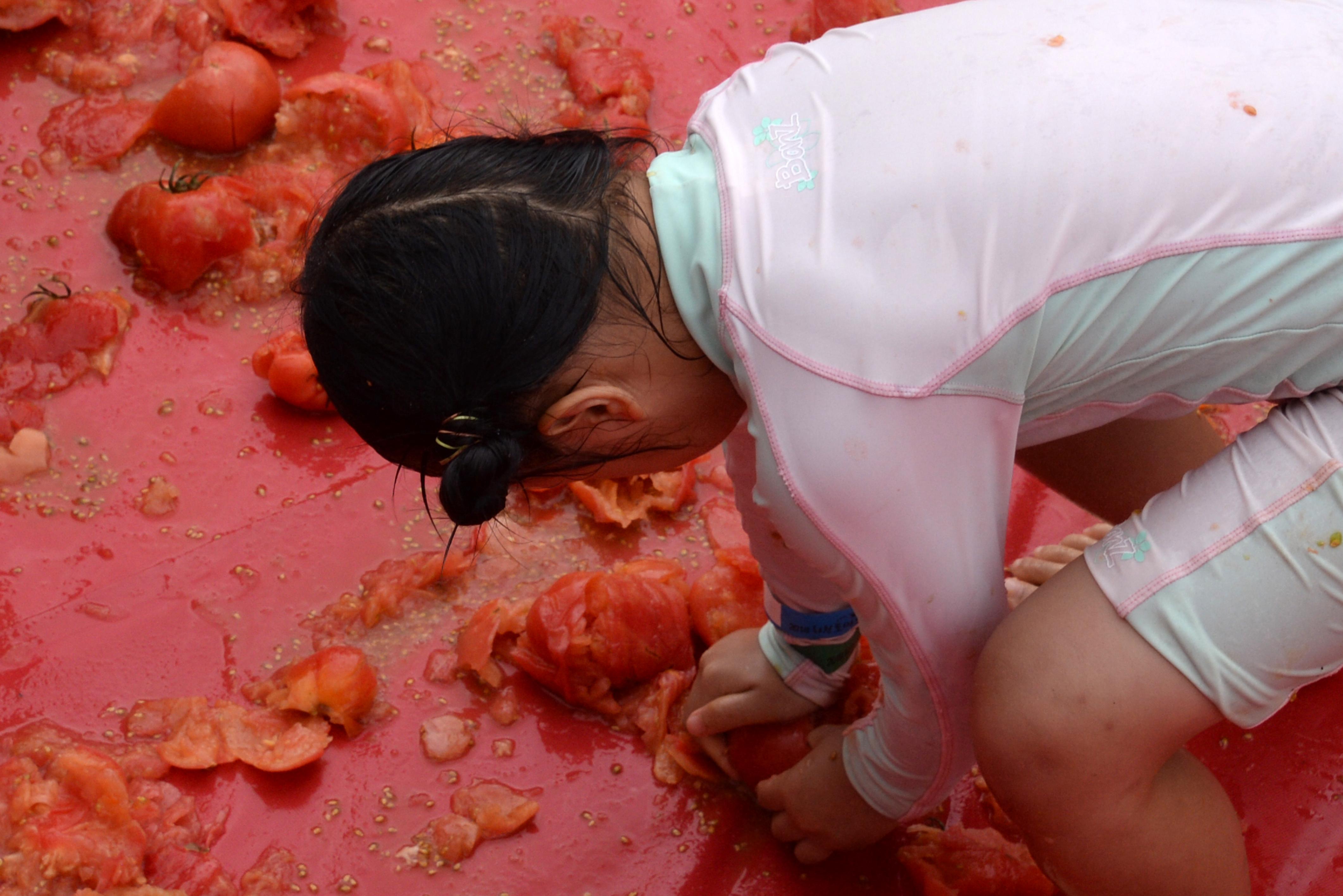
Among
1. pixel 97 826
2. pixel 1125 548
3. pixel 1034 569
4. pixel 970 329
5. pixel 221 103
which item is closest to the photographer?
pixel 970 329

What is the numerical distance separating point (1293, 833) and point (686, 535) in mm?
755

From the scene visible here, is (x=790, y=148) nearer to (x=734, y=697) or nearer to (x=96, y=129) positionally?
(x=734, y=697)

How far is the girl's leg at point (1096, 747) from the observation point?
0.97 meters

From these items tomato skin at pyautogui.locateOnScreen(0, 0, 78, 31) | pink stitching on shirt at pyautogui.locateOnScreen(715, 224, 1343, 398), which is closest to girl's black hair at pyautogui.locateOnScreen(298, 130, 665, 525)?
pink stitching on shirt at pyautogui.locateOnScreen(715, 224, 1343, 398)

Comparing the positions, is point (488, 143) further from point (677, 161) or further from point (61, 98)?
point (61, 98)

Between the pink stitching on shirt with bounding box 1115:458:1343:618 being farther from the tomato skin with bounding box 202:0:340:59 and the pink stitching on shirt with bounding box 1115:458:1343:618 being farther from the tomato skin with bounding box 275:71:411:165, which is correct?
the tomato skin with bounding box 202:0:340:59

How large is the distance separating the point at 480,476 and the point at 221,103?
1.17 meters

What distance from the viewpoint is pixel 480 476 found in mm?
939

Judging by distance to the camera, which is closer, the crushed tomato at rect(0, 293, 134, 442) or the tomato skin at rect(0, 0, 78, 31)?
the crushed tomato at rect(0, 293, 134, 442)

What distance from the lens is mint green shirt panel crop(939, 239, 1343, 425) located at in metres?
0.92

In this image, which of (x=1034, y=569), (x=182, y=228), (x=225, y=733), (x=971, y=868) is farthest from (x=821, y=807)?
(x=182, y=228)

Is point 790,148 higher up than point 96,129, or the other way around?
point 790,148

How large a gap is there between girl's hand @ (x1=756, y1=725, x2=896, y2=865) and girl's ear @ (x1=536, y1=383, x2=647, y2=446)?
1.45 feet

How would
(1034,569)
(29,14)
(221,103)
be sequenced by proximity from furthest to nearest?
(29,14), (221,103), (1034,569)
